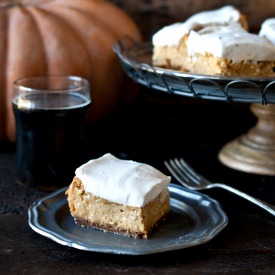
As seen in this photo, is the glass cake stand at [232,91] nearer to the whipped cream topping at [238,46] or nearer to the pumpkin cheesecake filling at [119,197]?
the whipped cream topping at [238,46]

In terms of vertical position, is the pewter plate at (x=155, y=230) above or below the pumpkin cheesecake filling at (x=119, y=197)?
below

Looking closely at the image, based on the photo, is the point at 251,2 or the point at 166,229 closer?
the point at 166,229

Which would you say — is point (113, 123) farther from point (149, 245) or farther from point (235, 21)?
point (149, 245)

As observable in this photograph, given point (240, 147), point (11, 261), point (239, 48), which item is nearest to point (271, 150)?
point (240, 147)

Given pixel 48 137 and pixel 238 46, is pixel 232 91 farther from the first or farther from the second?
pixel 48 137

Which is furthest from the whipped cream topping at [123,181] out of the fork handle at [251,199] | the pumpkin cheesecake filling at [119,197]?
the fork handle at [251,199]

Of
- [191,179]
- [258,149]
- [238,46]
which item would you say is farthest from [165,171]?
[238,46]
